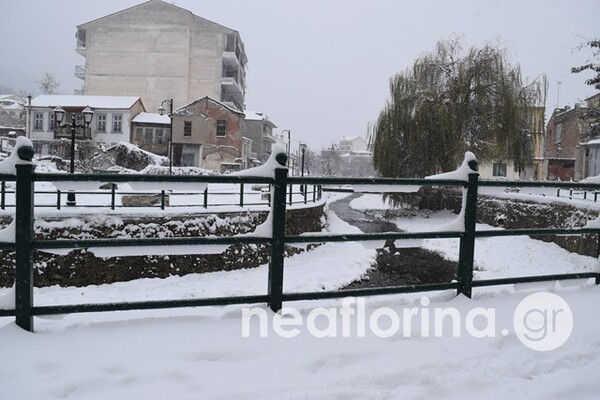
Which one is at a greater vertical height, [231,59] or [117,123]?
[231,59]

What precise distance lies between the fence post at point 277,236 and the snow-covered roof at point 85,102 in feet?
131

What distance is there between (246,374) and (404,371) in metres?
0.94

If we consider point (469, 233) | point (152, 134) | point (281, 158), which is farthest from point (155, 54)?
point (469, 233)

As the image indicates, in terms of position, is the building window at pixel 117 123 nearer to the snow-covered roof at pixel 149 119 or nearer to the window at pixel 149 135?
the snow-covered roof at pixel 149 119

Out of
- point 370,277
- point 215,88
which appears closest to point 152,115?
point 215,88

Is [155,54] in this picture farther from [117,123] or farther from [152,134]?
[152,134]

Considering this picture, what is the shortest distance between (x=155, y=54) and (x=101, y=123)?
10064 millimetres

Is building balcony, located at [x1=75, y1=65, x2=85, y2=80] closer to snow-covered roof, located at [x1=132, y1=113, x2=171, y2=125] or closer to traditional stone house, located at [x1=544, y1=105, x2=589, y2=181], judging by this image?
snow-covered roof, located at [x1=132, y1=113, x2=171, y2=125]

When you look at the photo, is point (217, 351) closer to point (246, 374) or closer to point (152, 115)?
point (246, 374)

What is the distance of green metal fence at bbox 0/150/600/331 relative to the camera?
116 inches

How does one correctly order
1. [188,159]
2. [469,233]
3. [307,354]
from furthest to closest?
[188,159], [469,233], [307,354]

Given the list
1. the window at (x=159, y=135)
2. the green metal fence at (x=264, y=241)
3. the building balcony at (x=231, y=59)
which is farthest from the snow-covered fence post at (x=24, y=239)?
the building balcony at (x=231, y=59)

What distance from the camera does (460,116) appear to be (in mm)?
23266

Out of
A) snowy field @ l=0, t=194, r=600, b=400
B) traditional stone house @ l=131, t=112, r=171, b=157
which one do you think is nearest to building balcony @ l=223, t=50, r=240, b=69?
traditional stone house @ l=131, t=112, r=171, b=157
